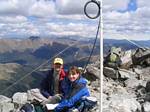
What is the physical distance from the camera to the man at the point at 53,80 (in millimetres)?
14381

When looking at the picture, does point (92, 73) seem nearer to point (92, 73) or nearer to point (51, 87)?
point (92, 73)

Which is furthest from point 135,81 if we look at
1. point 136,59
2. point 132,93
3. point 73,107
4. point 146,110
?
point 73,107

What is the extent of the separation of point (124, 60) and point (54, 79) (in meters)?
7.83

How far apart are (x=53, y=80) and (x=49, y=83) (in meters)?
0.42

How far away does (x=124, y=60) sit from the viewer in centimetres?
2144

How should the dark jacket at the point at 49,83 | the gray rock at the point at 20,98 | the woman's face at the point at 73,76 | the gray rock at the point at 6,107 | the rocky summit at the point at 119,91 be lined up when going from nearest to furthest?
the woman's face at the point at 73,76 → the rocky summit at the point at 119,91 → the dark jacket at the point at 49,83 → the gray rock at the point at 6,107 → the gray rock at the point at 20,98

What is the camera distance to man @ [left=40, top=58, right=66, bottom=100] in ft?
47.2

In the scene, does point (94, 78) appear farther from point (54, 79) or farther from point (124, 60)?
point (54, 79)

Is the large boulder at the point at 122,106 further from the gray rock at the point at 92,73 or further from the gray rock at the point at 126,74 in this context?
the gray rock at the point at 92,73

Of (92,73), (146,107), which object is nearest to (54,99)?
(146,107)

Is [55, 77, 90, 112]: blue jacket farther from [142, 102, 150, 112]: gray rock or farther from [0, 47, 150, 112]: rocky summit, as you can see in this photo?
[142, 102, 150, 112]: gray rock

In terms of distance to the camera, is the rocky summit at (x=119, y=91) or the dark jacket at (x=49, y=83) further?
the dark jacket at (x=49, y=83)

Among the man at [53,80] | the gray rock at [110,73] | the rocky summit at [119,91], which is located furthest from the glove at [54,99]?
the gray rock at [110,73]

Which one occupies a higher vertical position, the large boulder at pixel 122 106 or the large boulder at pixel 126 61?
the large boulder at pixel 126 61
